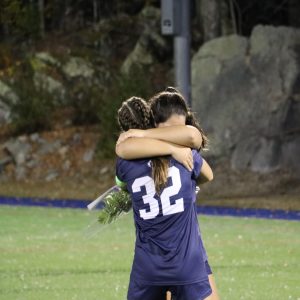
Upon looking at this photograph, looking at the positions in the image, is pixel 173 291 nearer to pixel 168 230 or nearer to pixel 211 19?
pixel 168 230

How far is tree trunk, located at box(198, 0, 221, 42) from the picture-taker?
81.5ft

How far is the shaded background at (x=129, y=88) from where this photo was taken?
21859 mm

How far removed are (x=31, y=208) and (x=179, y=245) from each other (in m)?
12.8

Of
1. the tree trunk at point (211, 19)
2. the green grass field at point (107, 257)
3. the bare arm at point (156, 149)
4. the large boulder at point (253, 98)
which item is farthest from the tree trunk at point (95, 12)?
the bare arm at point (156, 149)

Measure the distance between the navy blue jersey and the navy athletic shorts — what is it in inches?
1.6

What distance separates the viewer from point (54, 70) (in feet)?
85.8

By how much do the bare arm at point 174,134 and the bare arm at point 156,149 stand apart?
0.03 meters

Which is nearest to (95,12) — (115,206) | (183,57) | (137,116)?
(183,57)

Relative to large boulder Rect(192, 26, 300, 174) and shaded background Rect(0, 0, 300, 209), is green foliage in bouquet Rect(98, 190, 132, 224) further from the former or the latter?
large boulder Rect(192, 26, 300, 174)

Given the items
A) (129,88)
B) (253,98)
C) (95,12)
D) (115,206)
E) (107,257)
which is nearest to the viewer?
(115,206)

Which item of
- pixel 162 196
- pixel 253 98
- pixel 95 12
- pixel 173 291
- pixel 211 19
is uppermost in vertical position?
pixel 162 196

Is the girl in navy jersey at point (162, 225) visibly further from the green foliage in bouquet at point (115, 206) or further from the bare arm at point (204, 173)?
the green foliage in bouquet at point (115, 206)

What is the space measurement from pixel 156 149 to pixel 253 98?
1600cm

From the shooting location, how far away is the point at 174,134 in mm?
6355
